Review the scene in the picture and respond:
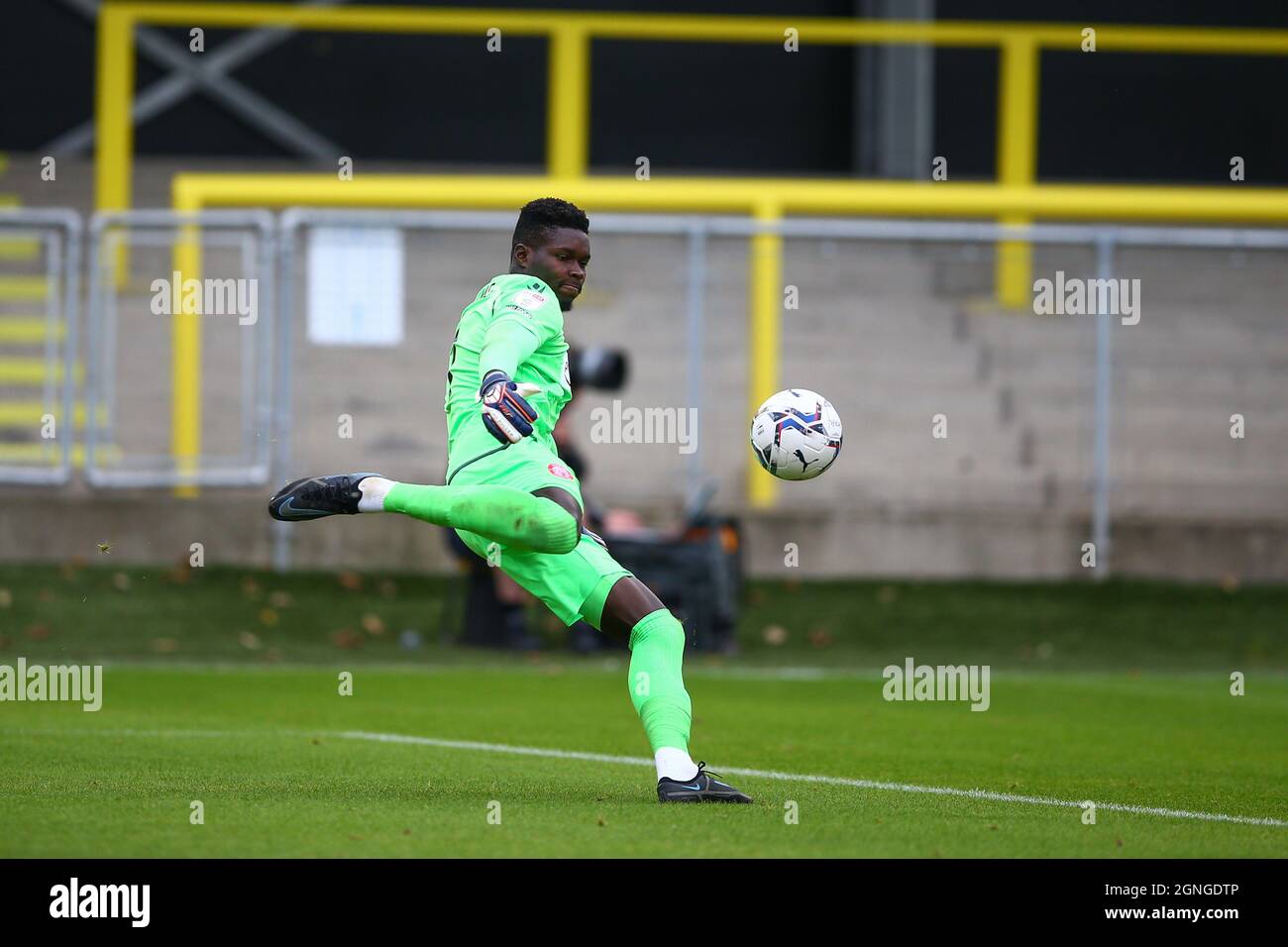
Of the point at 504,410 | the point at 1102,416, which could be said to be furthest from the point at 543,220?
the point at 1102,416

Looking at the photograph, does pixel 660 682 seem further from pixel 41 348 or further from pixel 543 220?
pixel 41 348

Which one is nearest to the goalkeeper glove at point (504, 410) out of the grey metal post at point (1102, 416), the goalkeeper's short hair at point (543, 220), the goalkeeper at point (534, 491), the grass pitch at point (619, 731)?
the goalkeeper at point (534, 491)

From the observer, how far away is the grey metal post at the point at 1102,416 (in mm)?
16469

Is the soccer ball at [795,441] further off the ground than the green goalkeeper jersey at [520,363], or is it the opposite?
the green goalkeeper jersey at [520,363]

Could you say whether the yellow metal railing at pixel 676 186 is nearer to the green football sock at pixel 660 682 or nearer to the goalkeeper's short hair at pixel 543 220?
the goalkeeper's short hair at pixel 543 220

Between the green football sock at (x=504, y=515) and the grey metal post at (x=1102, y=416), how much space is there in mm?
10528

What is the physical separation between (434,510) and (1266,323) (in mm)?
11665

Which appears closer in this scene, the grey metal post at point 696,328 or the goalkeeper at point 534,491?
the goalkeeper at point 534,491

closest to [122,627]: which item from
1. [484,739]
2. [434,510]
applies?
[484,739]

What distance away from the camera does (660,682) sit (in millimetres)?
6750

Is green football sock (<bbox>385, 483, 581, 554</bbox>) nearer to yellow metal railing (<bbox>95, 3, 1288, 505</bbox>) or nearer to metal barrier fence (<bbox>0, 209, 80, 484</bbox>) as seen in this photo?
yellow metal railing (<bbox>95, 3, 1288, 505</bbox>)

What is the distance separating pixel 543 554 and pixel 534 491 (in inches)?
8.6
